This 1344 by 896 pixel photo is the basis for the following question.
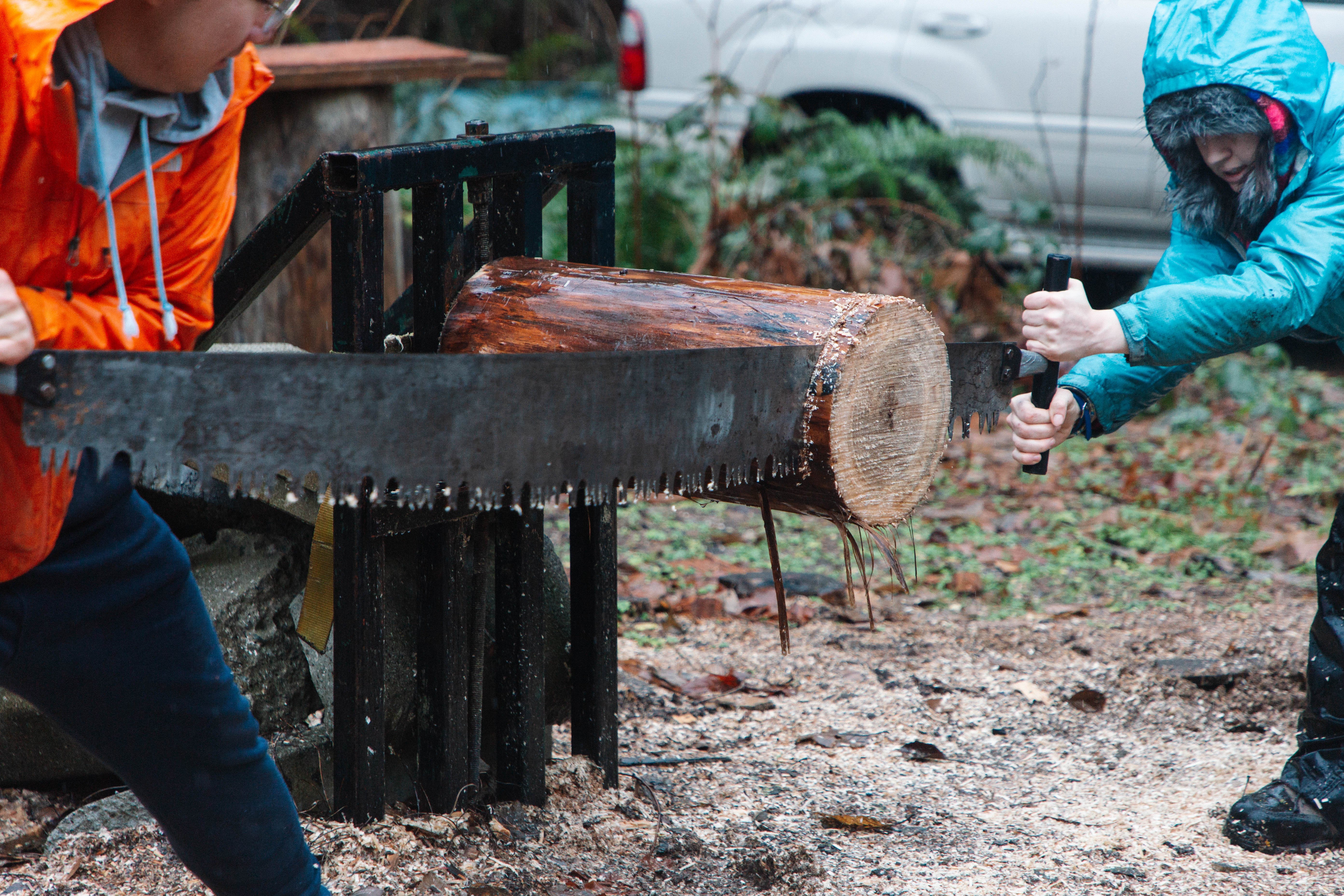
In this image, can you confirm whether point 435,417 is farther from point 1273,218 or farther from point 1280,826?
point 1280,826

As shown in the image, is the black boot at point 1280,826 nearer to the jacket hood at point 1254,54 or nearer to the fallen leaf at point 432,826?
the jacket hood at point 1254,54

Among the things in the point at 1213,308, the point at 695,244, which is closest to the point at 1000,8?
the point at 695,244

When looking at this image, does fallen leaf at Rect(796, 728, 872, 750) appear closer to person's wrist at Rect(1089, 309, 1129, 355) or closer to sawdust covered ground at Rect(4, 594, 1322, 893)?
sawdust covered ground at Rect(4, 594, 1322, 893)

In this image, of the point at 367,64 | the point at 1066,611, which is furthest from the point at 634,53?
the point at 1066,611

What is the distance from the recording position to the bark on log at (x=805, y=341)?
2021 millimetres

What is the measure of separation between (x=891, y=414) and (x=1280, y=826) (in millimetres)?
1465

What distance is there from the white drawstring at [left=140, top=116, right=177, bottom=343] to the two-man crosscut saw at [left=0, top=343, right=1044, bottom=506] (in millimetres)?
162

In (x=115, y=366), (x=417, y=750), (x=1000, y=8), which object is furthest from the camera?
(x=1000, y=8)

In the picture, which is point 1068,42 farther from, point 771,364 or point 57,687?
point 57,687

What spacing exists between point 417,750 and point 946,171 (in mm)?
5896

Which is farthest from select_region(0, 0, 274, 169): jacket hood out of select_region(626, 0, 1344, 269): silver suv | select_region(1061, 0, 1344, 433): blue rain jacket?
select_region(626, 0, 1344, 269): silver suv

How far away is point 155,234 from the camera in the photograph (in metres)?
1.65

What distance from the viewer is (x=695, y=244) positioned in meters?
6.94

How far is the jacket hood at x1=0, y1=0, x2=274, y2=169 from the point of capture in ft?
4.67
